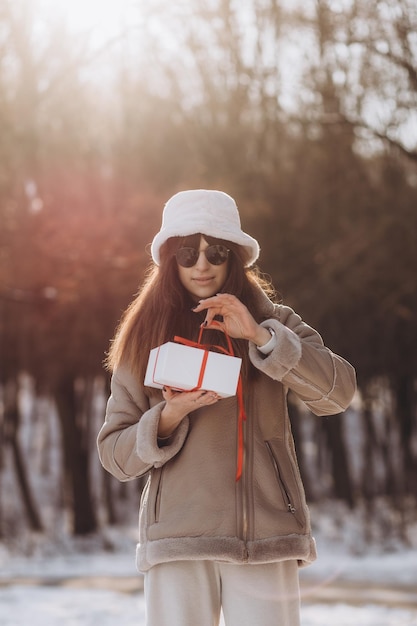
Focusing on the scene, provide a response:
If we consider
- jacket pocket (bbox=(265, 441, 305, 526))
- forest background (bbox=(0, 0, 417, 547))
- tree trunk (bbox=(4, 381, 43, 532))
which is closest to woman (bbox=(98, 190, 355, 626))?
jacket pocket (bbox=(265, 441, 305, 526))

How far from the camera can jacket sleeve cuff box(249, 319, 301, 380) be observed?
2.71m

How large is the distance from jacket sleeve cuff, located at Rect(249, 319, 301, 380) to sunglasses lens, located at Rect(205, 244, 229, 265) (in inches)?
11.1

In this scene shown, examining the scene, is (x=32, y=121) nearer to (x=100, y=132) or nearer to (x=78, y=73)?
(x=78, y=73)

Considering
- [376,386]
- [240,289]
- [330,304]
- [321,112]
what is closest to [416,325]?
[330,304]

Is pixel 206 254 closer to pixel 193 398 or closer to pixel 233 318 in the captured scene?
pixel 233 318

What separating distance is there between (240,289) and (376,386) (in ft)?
43.5

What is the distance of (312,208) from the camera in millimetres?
13188

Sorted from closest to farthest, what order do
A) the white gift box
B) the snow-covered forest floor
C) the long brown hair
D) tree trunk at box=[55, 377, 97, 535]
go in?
the white gift box
the long brown hair
the snow-covered forest floor
tree trunk at box=[55, 377, 97, 535]

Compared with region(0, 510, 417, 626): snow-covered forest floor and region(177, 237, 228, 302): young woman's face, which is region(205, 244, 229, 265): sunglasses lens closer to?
region(177, 237, 228, 302): young woman's face

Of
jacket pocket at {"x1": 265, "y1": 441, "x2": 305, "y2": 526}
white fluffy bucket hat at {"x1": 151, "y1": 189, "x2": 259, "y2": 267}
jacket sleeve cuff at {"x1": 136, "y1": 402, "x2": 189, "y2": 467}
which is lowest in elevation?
jacket pocket at {"x1": 265, "y1": 441, "x2": 305, "y2": 526}

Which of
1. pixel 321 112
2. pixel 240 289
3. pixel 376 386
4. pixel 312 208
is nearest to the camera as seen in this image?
pixel 240 289

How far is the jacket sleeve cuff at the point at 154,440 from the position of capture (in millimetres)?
2715

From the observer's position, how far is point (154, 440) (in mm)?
2709

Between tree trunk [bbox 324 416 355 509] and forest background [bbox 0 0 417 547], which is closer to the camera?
forest background [bbox 0 0 417 547]
